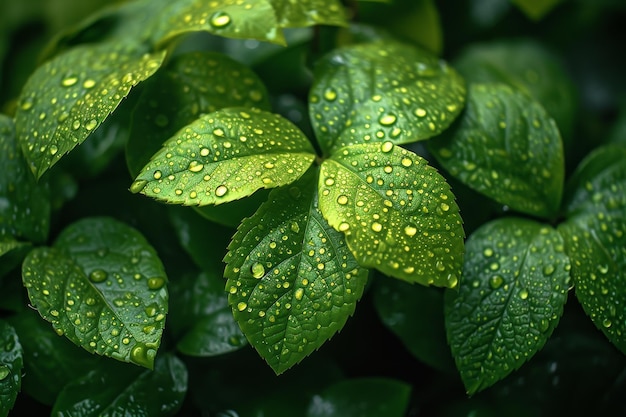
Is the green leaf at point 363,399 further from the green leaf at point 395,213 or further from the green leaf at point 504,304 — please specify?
the green leaf at point 395,213

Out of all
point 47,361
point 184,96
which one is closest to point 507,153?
point 184,96

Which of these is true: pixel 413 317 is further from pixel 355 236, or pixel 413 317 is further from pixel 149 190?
pixel 149 190

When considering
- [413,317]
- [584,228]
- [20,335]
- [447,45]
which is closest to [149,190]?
[20,335]

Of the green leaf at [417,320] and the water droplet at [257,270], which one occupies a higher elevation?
the water droplet at [257,270]

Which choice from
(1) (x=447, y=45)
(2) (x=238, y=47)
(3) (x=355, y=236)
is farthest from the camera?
(1) (x=447, y=45)

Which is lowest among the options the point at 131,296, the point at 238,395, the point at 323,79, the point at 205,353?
the point at 238,395

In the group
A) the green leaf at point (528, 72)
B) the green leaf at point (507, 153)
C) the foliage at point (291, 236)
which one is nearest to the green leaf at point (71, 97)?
the foliage at point (291, 236)

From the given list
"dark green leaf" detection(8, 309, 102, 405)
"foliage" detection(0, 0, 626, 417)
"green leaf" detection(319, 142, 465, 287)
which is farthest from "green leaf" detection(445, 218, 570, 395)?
"dark green leaf" detection(8, 309, 102, 405)

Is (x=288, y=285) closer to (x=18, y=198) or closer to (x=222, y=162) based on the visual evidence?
(x=222, y=162)
